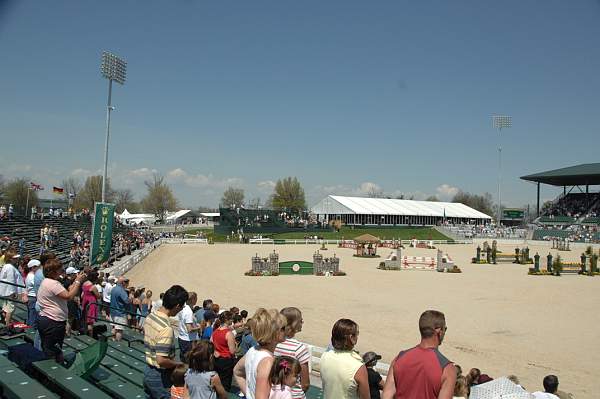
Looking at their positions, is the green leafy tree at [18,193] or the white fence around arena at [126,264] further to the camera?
the green leafy tree at [18,193]

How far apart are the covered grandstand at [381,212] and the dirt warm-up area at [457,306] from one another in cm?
4151

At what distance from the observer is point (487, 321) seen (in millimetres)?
14555

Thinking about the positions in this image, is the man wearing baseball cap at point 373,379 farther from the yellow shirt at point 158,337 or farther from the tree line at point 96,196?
the tree line at point 96,196

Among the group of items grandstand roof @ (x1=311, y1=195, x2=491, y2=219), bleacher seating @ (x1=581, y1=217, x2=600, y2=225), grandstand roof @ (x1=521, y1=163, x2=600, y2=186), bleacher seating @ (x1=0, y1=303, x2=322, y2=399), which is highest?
grandstand roof @ (x1=521, y1=163, x2=600, y2=186)

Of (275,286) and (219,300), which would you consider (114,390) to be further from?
(275,286)

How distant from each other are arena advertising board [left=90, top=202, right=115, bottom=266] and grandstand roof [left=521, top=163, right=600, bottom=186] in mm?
69038

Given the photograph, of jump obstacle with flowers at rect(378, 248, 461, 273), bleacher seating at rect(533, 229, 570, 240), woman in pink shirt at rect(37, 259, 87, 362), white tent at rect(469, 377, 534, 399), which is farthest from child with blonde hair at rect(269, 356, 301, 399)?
bleacher seating at rect(533, 229, 570, 240)

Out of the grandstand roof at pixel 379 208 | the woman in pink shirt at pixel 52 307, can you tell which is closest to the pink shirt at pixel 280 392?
the woman in pink shirt at pixel 52 307

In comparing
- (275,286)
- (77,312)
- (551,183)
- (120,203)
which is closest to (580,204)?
(551,183)

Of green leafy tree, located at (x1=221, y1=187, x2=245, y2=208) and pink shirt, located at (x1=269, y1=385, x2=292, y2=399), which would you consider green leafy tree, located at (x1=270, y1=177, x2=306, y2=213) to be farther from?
pink shirt, located at (x1=269, y1=385, x2=292, y2=399)

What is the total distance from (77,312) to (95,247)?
9495mm

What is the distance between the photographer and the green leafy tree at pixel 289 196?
105000 millimetres

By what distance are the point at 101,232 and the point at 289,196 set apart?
89161mm

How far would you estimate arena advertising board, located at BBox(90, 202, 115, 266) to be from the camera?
16.5m
